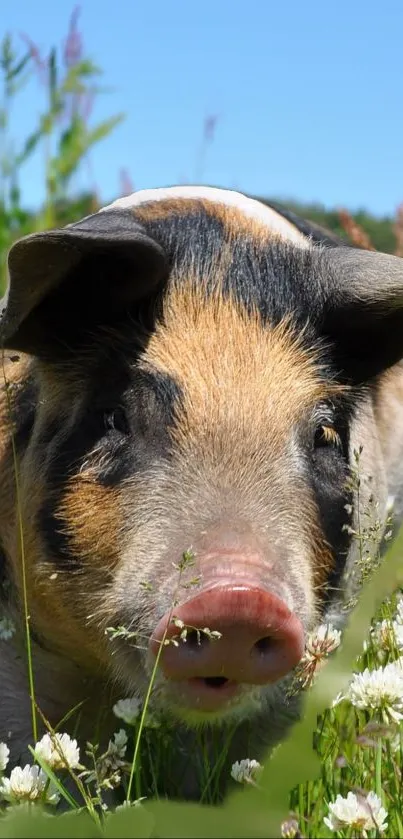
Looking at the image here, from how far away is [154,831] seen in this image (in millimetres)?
1847

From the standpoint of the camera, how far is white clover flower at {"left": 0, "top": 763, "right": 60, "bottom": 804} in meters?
2.60

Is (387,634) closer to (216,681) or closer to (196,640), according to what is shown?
(216,681)

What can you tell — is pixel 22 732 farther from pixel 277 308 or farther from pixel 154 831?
pixel 154 831

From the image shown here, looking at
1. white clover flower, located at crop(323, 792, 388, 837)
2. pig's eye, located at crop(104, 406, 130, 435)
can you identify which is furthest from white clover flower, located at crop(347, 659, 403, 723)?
pig's eye, located at crop(104, 406, 130, 435)

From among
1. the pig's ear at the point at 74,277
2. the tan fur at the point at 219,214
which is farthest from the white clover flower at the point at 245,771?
the tan fur at the point at 219,214

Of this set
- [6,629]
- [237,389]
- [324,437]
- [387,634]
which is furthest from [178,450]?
[6,629]

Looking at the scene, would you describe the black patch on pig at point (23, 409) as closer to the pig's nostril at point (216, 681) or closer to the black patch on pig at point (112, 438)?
the black patch on pig at point (112, 438)

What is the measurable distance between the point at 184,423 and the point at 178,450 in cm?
8

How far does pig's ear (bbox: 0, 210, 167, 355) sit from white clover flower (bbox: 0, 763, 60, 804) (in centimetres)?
125

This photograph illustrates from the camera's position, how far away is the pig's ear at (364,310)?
3590mm

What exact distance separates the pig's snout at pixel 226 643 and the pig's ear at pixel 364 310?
1.23 m

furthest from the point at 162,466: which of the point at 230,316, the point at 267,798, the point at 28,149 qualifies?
the point at 28,149

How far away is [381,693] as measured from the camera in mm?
2693

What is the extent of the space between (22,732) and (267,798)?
197 cm
